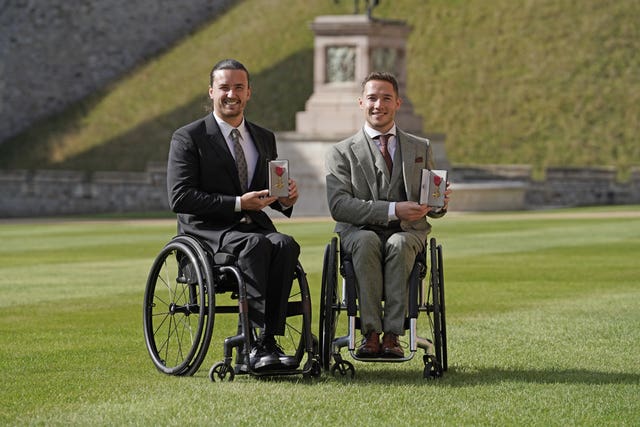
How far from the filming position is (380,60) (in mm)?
38406

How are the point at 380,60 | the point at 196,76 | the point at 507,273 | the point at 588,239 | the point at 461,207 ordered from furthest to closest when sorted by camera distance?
the point at 196,76 < the point at 380,60 < the point at 461,207 < the point at 588,239 < the point at 507,273

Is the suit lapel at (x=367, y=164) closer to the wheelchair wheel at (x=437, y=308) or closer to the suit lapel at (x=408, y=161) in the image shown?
the suit lapel at (x=408, y=161)

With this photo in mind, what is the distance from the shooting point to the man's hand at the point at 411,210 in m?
8.79

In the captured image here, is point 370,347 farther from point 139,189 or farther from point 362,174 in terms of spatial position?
point 139,189

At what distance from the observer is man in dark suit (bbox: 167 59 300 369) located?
8664mm

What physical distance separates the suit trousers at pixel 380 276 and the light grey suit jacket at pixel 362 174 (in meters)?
0.20

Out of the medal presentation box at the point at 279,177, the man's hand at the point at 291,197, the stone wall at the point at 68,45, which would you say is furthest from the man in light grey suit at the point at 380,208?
the stone wall at the point at 68,45

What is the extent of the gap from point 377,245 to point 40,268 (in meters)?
10.9

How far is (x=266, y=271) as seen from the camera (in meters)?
8.67

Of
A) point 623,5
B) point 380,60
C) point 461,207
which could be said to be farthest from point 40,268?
point 623,5

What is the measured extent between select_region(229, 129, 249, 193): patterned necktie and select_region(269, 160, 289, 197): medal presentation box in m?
0.56

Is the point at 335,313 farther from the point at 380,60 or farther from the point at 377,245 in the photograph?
the point at 380,60

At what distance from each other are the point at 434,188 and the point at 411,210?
219 mm

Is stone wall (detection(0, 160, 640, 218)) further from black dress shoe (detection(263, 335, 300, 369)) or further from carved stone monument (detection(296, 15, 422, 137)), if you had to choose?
black dress shoe (detection(263, 335, 300, 369))
